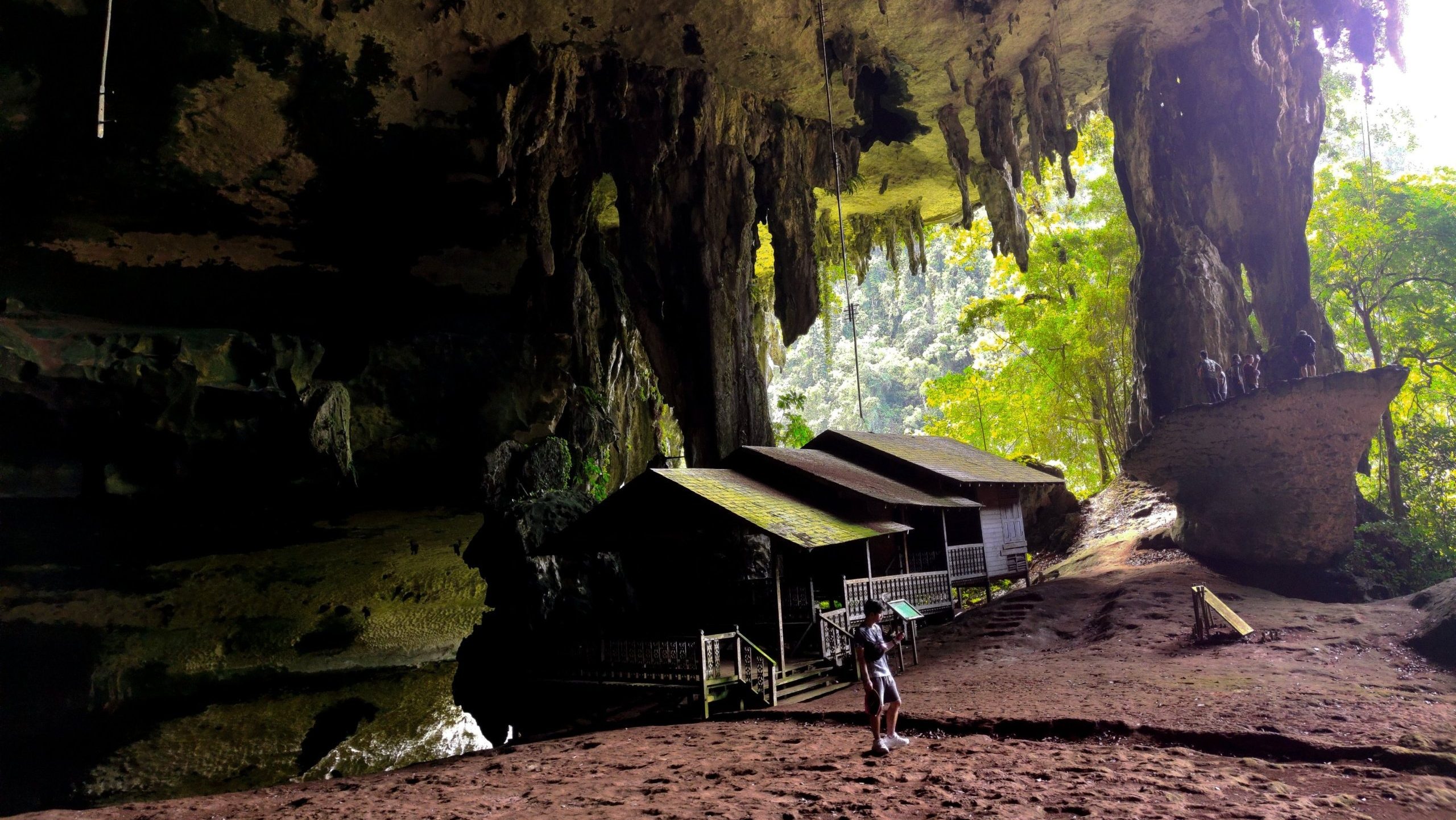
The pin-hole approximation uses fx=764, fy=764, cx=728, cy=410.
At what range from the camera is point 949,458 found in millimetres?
19984

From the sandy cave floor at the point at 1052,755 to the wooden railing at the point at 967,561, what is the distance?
478cm

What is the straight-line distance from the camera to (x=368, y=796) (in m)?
8.19

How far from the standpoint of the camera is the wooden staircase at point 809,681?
1148cm

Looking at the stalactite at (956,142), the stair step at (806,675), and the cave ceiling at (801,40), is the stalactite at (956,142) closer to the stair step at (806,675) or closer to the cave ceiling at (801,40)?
the cave ceiling at (801,40)

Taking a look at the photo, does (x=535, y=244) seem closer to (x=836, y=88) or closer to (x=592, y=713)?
(x=836, y=88)

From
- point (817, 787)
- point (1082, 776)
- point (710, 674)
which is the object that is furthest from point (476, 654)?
point (1082, 776)

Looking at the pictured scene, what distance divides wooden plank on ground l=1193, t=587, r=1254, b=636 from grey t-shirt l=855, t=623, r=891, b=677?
7.43 metres

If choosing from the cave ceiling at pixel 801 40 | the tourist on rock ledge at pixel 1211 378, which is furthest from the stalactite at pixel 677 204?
the tourist on rock ledge at pixel 1211 378

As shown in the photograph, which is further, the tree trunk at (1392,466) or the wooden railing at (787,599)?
the tree trunk at (1392,466)

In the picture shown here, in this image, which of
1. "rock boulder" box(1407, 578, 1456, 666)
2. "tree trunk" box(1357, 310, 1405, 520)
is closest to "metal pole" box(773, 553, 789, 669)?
"rock boulder" box(1407, 578, 1456, 666)

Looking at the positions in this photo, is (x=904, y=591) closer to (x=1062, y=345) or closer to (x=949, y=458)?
Answer: (x=949, y=458)

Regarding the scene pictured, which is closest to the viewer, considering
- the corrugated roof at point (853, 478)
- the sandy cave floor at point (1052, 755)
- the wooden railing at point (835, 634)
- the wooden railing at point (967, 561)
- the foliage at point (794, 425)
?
the sandy cave floor at point (1052, 755)

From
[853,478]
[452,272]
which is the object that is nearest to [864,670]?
[853,478]

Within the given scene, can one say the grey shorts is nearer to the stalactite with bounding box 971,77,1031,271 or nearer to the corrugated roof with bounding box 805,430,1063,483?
the corrugated roof with bounding box 805,430,1063,483
